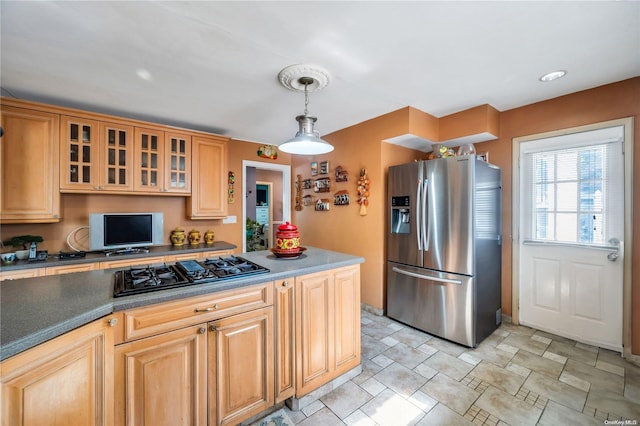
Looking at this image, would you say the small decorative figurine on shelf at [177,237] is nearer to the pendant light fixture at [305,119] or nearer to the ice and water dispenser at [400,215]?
the pendant light fixture at [305,119]

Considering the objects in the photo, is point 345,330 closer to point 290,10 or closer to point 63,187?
point 290,10

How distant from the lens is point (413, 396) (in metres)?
1.79

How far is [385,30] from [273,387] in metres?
2.29

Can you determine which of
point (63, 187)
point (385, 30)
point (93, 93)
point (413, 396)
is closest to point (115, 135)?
point (93, 93)

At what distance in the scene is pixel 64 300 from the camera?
3.68 feet

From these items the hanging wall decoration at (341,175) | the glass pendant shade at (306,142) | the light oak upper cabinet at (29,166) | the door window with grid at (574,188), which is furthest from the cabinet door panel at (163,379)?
the door window with grid at (574,188)

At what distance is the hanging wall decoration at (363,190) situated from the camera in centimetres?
322

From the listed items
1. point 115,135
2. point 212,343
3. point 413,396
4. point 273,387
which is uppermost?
point 115,135

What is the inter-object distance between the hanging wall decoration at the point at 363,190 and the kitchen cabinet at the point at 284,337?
1.84 metres

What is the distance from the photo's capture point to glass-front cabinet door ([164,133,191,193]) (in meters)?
3.13

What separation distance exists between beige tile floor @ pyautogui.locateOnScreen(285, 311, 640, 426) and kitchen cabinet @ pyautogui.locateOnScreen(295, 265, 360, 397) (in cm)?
17

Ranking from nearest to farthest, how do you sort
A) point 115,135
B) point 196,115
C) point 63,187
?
point 63,187
point 115,135
point 196,115

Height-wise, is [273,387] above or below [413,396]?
above

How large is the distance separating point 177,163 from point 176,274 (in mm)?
2161
